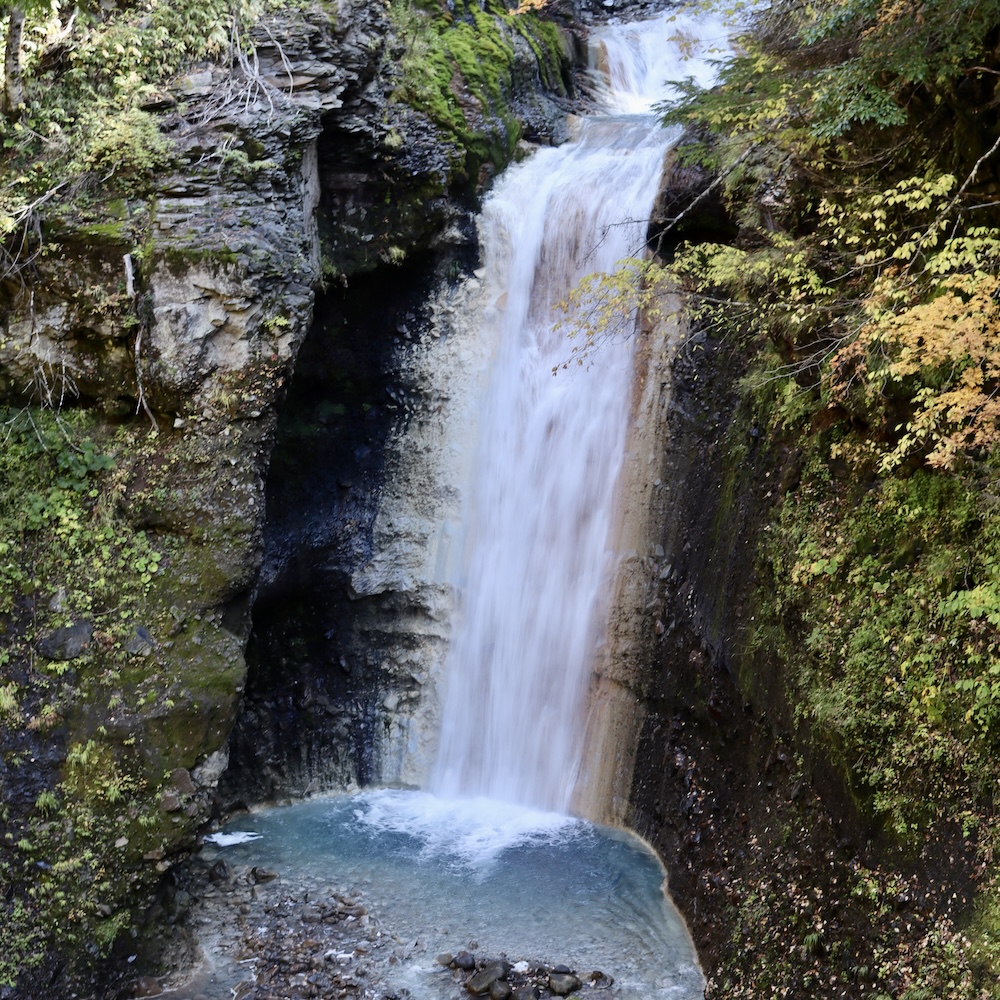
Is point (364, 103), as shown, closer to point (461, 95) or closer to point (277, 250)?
point (461, 95)

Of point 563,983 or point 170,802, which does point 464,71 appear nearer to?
point 170,802

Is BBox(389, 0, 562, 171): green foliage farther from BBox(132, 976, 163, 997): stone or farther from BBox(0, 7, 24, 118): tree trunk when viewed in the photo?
BBox(132, 976, 163, 997): stone

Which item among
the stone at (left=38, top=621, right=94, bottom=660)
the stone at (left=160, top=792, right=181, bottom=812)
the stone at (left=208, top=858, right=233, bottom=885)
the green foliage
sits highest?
the green foliage

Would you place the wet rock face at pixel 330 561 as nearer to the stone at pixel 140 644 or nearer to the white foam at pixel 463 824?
the white foam at pixel 463 824

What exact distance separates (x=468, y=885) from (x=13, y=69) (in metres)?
8.85

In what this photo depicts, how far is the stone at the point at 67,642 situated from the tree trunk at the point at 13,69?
500 cm

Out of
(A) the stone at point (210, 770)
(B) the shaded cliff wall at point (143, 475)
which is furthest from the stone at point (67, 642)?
(A) the stone at point (210, 770)

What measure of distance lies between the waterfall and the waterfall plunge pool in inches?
31.4

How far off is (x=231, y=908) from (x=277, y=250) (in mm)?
6125

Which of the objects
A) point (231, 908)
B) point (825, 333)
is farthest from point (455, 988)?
point (825, 333)

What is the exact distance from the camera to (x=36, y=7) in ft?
27.5

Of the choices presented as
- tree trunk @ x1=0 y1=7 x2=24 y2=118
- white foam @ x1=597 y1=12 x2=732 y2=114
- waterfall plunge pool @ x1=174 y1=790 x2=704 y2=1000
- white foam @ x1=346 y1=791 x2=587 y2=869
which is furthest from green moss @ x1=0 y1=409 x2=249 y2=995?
white foam @ x1=597 y1=12 x2=732 y2=114

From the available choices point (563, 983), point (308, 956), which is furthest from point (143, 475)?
point (563, 983)

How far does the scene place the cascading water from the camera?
8438mm
